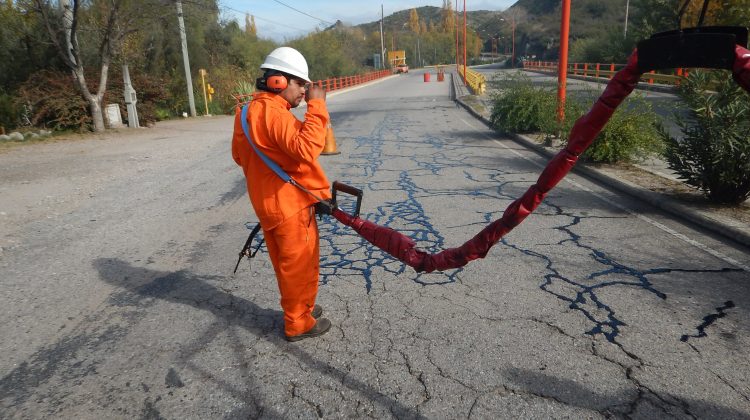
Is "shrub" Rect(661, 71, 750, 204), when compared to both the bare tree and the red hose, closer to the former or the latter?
the red hose

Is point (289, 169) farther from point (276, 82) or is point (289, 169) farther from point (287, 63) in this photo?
point (287, 63)

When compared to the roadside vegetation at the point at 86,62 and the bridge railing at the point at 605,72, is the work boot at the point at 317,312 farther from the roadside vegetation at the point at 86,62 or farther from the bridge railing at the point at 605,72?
the roadside vegetation at the point at 86,62

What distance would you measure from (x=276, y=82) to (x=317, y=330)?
155 cm

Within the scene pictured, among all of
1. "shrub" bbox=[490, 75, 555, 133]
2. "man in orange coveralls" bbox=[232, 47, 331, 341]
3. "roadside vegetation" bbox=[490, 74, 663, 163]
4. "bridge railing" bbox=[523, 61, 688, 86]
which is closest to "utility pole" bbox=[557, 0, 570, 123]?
"roadside vegetation" bbox=[490, 74, 663, 163]

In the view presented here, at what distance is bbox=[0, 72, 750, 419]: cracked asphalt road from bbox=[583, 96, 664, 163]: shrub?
1.45m

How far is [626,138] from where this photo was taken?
26.9 feet

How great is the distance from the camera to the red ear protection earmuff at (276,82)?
3.01m

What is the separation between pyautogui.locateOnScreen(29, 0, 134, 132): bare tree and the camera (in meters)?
14.4

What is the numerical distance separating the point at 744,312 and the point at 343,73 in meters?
56.5

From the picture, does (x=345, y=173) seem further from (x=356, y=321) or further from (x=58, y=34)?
(x=58, y=34)

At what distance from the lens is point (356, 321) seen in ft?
11.8

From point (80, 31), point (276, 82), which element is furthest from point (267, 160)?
point (80, 31)

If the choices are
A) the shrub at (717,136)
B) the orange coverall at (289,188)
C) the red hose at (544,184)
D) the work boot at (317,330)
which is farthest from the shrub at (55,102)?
the shrub at (717,136)

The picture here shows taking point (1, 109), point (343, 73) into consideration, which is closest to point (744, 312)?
point (1, 109)
